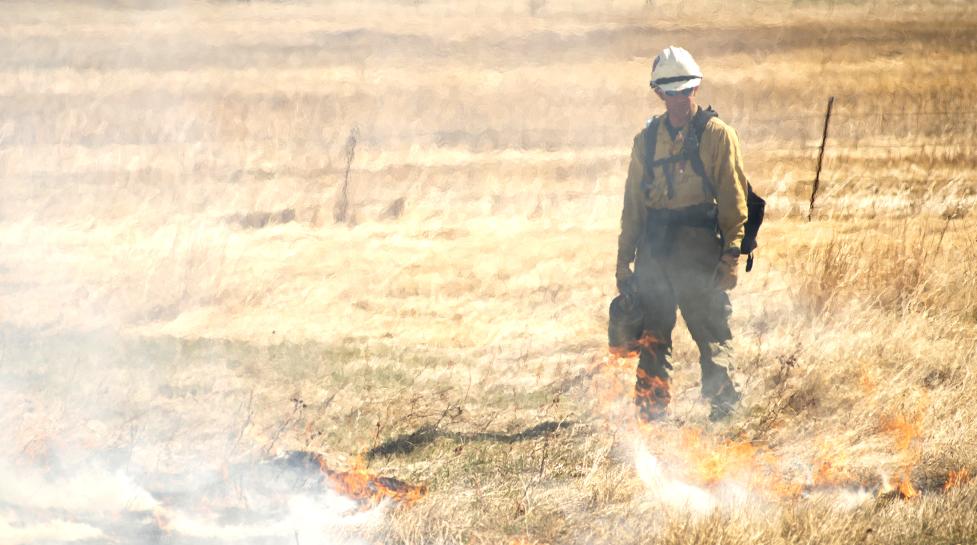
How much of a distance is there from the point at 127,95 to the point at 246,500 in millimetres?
12871

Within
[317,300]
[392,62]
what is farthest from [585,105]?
[317,300]

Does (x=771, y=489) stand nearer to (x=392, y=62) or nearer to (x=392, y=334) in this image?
(x=392, y=334)

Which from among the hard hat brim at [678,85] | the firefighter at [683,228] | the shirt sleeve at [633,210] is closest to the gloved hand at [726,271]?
the firefighter at [683,228]

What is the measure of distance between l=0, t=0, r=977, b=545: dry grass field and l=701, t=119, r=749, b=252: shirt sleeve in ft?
3.70

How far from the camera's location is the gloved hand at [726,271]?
501 centimetres

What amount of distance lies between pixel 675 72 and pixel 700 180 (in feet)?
1.80

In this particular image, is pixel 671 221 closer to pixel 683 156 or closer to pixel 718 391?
pixel 683 156

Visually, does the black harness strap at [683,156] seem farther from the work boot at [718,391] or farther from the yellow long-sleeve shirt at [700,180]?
the work boot at [718,391]

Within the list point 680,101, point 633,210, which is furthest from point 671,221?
point 680,101

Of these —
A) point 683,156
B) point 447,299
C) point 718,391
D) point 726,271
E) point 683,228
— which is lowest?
point 447,299

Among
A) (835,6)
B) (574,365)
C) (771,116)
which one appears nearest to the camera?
(574,365)

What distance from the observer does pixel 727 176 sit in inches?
193

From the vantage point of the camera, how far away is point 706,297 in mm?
5188

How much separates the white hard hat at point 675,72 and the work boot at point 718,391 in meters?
1.48
